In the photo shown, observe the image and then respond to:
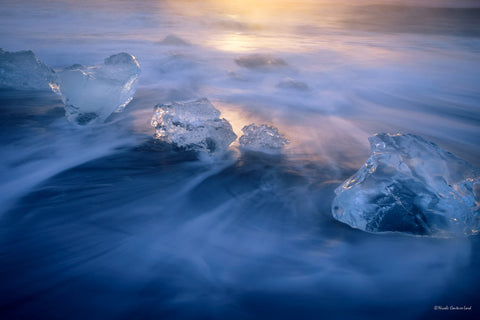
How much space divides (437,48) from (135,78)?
10391mm

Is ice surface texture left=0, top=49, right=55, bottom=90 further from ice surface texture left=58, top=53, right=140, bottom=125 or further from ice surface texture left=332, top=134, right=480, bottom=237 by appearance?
ice surface texture left=332, top=134, right=480, bottom=237

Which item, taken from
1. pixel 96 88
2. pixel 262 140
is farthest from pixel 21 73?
pixel 262 140

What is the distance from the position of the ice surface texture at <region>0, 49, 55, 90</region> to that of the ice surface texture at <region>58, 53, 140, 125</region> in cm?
148

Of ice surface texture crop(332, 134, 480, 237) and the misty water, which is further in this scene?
ice surface texture crop(332, 134, 480, 237)

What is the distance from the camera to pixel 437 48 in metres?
9.52

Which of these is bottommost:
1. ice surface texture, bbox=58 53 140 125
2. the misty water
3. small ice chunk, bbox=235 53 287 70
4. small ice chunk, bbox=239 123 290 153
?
the misty water

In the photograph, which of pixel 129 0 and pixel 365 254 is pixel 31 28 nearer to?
pixel 365 254

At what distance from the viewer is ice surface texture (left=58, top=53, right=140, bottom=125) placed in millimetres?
3014

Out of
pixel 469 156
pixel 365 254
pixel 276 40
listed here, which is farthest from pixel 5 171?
pixel 276 40

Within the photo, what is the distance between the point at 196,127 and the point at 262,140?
2.18 feet

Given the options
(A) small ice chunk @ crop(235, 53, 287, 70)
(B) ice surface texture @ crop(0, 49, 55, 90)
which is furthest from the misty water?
(A) small ice chunk @ crop(235, 53, 287, 70)

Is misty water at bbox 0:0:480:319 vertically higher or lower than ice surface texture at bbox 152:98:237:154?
lower

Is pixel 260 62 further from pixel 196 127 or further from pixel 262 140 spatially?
pixel 196 127

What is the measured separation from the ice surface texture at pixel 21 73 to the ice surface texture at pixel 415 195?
452cm
